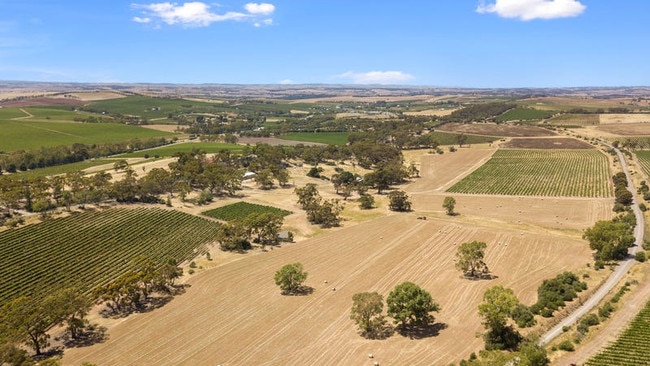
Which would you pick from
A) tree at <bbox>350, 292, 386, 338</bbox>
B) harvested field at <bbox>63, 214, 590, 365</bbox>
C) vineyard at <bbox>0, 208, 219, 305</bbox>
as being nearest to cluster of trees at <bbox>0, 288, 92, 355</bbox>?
harvested field at <bbox>63, 214, 590, 365</bbox>

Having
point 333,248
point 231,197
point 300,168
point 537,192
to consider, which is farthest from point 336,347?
point 300,168

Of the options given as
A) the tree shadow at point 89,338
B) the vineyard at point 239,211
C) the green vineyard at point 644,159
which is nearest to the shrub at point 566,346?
the tree shadow at point 89,338

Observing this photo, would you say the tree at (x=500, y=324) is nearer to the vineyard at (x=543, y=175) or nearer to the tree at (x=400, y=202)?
the tree at (x=400, y=202)

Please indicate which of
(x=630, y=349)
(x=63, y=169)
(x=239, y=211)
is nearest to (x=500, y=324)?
(x=630, y=349)

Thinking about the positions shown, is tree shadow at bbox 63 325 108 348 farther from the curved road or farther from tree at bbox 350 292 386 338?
the curved road

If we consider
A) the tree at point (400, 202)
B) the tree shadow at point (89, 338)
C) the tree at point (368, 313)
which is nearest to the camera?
the tree at point (368, 313)
